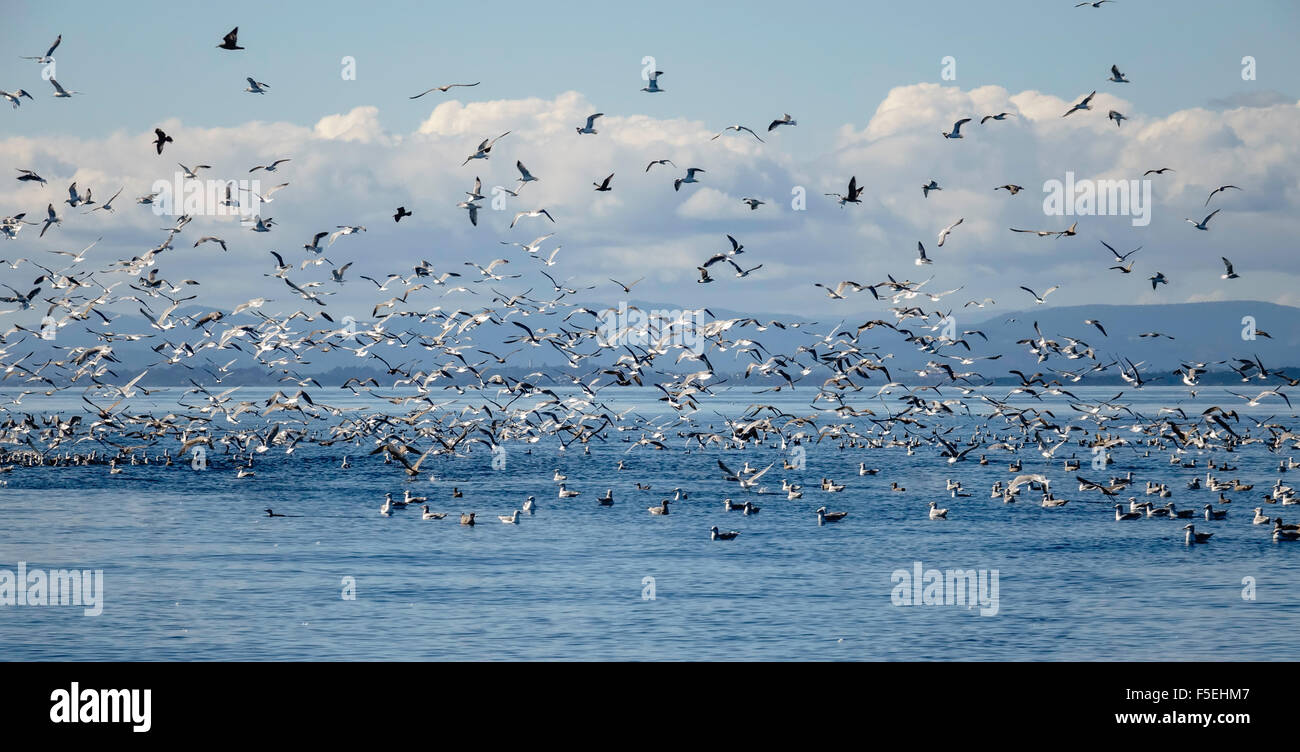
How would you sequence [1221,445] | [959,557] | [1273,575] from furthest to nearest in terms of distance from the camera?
[1221,445] < [959,557] < [1273,575]

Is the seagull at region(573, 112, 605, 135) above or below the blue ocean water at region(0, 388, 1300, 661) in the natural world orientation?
above

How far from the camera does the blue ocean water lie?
28.0 m

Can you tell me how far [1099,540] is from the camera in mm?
45625

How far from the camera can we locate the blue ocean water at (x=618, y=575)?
2798 centimetres

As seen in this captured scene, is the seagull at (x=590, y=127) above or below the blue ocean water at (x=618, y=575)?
above

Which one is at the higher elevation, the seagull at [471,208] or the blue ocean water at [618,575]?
the seagull at [471,208]

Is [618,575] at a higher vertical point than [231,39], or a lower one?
lower

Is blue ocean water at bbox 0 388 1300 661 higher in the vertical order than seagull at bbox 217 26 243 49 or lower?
lower

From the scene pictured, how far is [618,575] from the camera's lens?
37594 mm

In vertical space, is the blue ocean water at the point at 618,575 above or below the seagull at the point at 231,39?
below

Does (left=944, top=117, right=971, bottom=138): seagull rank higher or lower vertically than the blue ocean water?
higher

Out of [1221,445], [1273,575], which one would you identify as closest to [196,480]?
[1273,575]
